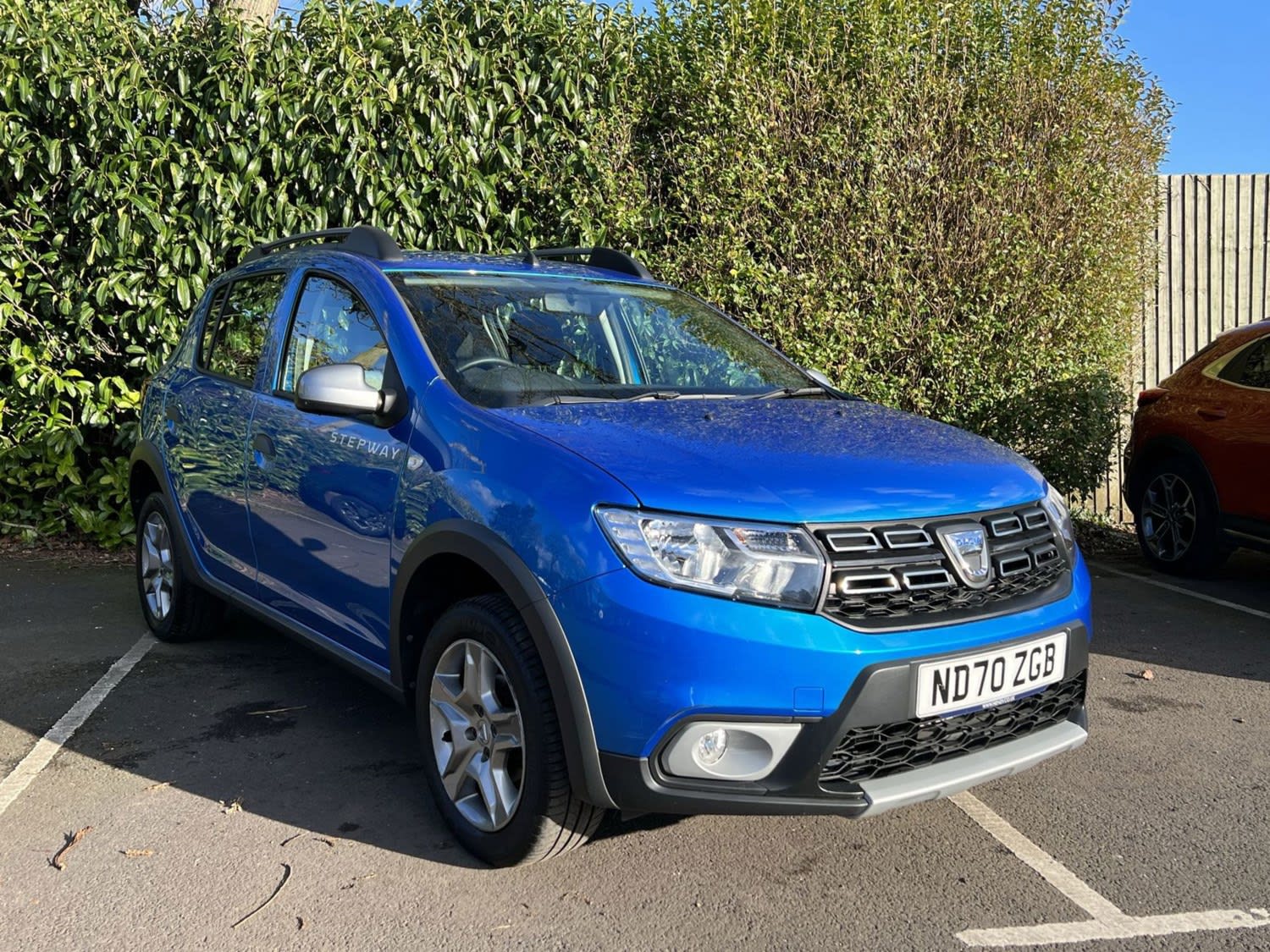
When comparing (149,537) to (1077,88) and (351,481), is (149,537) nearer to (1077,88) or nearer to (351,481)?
→ (351,481)

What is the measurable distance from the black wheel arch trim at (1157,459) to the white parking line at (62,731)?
5.73m

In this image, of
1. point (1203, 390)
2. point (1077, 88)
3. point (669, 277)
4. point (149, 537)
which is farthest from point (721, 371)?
point (1077, 88)

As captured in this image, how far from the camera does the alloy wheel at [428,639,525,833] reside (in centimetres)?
296

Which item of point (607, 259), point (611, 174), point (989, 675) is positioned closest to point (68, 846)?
point (989, 675)

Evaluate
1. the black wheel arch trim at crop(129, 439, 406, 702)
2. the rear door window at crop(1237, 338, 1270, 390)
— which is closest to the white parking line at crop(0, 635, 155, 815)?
the black wheel arch trim at crop(129, 439, 406, 702)

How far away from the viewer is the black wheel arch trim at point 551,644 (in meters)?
2.66

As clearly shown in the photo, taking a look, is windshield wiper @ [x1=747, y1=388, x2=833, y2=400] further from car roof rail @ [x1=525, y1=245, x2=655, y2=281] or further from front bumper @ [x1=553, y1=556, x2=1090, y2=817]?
front bumper @ [x1=553, y1=556, x2=1090, y2=817]

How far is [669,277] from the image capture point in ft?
24.1

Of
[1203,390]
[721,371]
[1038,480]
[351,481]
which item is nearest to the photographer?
[1038,480]

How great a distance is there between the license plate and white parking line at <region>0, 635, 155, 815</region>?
9.02 ft

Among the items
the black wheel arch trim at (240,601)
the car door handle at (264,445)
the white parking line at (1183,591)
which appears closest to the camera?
the black wheel arch trim at (240,601)

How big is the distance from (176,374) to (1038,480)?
12.1ft

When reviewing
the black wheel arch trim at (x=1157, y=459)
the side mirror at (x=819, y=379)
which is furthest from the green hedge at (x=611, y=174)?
the side mirror at (x=819, y=379)

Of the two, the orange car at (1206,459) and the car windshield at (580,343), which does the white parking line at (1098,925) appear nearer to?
the car windshield at (580,343)
